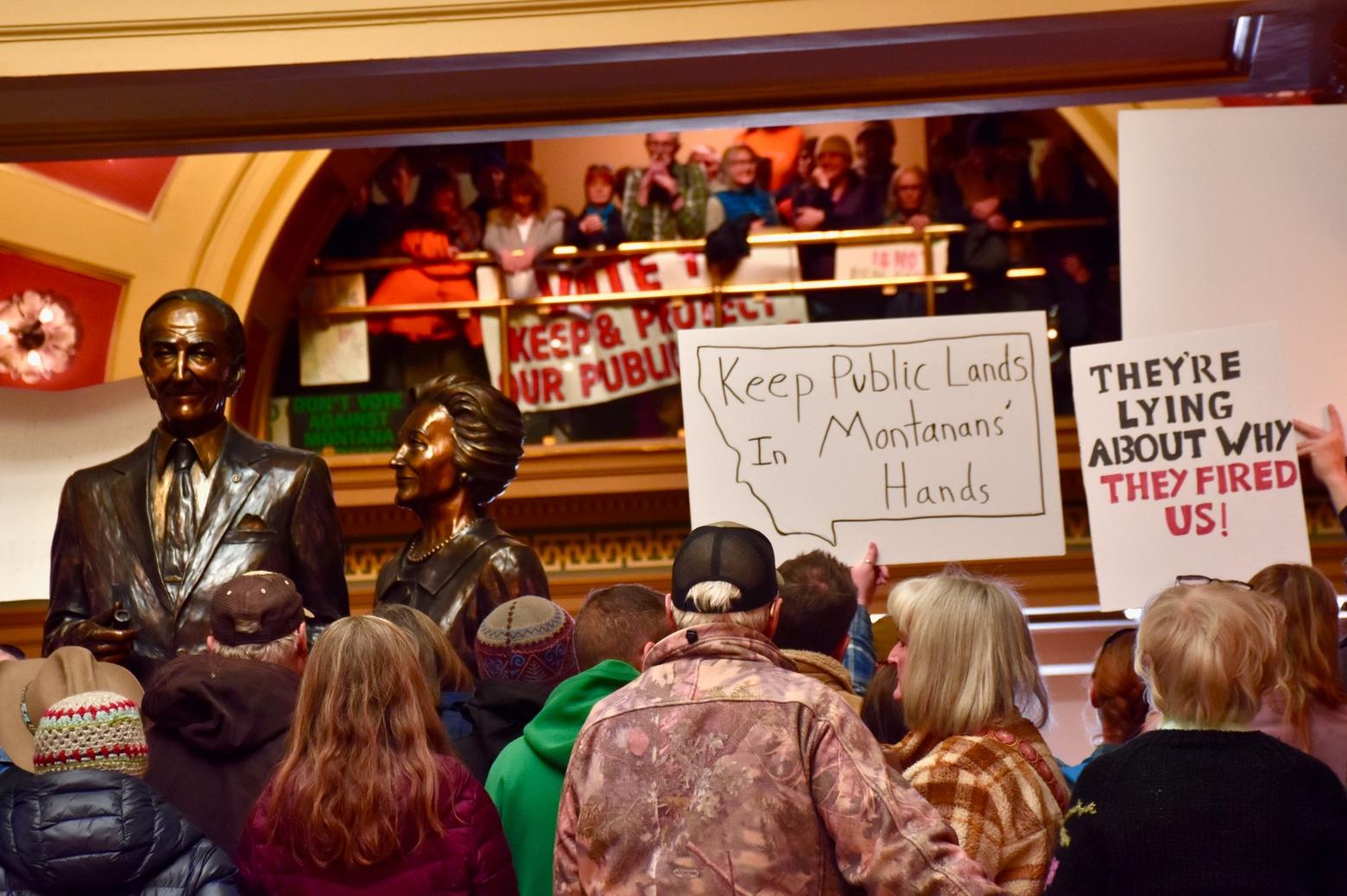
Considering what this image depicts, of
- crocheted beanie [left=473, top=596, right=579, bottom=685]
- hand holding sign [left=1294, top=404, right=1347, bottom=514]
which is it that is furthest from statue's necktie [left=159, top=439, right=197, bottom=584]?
hand holding sign [left=1294, top=404, right=1347, bottom=514]

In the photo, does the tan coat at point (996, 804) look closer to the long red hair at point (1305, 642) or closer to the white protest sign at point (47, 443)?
the long red hair at point (1305, 642)

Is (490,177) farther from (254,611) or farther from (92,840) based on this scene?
(92,840)

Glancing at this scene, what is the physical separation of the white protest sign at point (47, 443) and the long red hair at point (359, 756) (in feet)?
8.19

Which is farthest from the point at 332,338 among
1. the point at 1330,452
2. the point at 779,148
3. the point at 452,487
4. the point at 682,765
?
the point at 682,765

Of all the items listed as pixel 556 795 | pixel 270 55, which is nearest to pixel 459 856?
pixel 556 795

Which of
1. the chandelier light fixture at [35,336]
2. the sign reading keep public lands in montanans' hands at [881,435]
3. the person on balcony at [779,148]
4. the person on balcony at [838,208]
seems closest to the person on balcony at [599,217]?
the person on balcony at [779,148]

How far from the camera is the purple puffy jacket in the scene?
2.36 metres

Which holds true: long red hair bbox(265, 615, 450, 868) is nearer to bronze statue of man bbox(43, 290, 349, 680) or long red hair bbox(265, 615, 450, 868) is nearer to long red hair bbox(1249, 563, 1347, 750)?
bronze statue of man bbox(43, 290, 349, 680)

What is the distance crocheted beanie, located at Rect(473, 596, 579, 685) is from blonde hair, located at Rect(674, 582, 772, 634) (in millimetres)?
614

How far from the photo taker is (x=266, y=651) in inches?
111

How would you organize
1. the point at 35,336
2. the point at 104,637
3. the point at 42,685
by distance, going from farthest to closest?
the point at 35,336
the point at 104,637
the point at 42,685

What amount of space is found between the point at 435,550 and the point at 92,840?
1690 millimetres

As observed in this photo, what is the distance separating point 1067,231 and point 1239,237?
5.57 metres

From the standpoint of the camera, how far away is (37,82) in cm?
372
